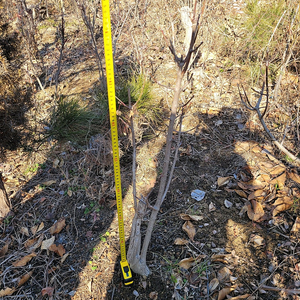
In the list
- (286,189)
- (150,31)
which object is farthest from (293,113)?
(150,31)

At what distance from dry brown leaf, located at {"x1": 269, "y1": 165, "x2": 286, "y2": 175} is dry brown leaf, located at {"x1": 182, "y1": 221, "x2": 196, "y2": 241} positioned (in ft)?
3.57

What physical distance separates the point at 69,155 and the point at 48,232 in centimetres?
110

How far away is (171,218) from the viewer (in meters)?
2.56

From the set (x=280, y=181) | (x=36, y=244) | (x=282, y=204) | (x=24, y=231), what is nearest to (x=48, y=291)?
(x=36, y=244)

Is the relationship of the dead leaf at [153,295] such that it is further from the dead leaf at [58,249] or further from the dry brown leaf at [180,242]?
the dead leaf at [58,249]

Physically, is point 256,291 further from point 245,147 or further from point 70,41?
point 70,41

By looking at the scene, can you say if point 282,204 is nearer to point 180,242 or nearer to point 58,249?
point 180,242

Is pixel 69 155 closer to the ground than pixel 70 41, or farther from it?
closer to the ground

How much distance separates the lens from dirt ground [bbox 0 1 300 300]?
82.4 inches

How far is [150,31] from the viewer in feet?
19.2

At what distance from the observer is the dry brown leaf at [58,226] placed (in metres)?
2.50

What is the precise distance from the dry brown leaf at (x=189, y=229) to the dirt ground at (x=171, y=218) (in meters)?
0.01

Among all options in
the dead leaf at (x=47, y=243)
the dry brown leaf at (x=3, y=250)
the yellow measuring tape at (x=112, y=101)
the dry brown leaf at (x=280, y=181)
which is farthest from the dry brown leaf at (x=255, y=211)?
the dry brown leaf at (x=3, y=250)

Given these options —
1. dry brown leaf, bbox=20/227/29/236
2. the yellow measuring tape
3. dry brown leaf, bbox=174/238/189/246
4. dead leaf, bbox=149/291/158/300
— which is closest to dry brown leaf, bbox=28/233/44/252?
dry brown leaf, bbox=20/227/29/236
